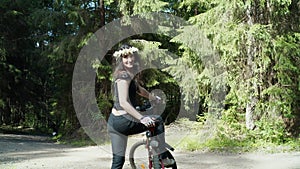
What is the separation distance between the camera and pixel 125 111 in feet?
11.4

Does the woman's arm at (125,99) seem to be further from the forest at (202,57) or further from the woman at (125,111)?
the forest at (202,57)

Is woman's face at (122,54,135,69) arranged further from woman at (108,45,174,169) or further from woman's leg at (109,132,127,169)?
woman's leg at (109,132,127,169)

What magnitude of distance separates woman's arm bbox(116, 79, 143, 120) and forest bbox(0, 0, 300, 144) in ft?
18.5

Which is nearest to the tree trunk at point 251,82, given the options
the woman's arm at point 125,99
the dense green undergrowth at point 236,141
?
the dense green undergrowth at point 236,141

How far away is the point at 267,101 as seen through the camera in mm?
9055

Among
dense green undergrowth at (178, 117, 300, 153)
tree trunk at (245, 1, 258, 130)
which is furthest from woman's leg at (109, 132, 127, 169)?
tree trunk at (245, 1, 258, 130)

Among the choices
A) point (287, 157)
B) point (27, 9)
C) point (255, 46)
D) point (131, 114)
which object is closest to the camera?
point (131, 114)

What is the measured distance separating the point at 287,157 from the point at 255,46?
313cm

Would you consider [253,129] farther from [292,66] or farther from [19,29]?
[19,29]

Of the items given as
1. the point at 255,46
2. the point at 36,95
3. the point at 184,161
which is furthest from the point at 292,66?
the point at 36,95

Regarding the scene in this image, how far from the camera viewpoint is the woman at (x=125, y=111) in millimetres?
3369

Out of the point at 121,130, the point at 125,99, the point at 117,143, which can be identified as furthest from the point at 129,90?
the point at 117,143

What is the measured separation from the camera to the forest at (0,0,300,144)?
8.69 metres

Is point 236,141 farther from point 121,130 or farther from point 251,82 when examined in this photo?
point 121,130
